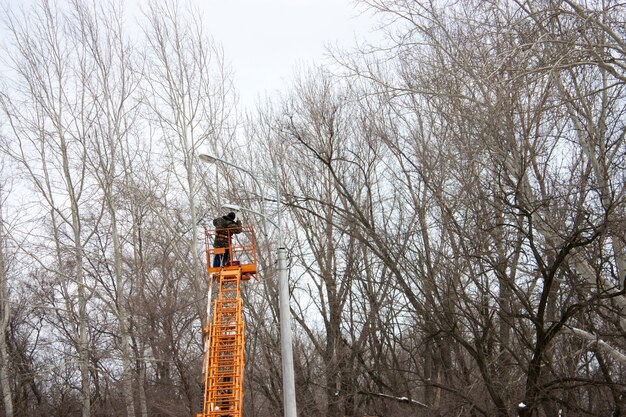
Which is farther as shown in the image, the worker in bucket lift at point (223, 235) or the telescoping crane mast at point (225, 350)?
the worker in bucket lift at point (223, 235)

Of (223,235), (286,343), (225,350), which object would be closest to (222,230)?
(223,235)

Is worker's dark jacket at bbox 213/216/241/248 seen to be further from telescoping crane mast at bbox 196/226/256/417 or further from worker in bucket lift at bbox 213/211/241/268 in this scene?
telescoping crane mast at bbox 196/226/256/417

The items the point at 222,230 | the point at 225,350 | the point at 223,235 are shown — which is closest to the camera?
the point at 225,350

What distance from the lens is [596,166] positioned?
10344 mm

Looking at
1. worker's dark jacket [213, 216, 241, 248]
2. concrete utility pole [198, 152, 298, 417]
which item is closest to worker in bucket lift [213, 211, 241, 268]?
worker's dark jacket [213, 216, 241, 248]

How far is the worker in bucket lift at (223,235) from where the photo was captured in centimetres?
1372

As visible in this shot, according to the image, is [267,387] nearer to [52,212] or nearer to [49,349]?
[52,212]

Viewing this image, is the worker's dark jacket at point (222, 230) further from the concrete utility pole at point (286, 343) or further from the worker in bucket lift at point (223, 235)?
the concrete utility pole at point (286, 343)

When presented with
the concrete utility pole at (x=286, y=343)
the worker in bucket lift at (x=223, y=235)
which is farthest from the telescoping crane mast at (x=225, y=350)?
the concrete utility pole at (x=286, y=343)

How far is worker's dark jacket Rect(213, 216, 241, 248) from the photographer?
1376cm

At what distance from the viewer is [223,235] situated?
1382 cm

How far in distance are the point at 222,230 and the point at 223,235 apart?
0.56 ft

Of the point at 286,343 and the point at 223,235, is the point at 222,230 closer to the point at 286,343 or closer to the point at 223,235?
the point at 223,235

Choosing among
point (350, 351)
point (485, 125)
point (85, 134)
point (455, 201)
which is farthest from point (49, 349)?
point (485, 125)
